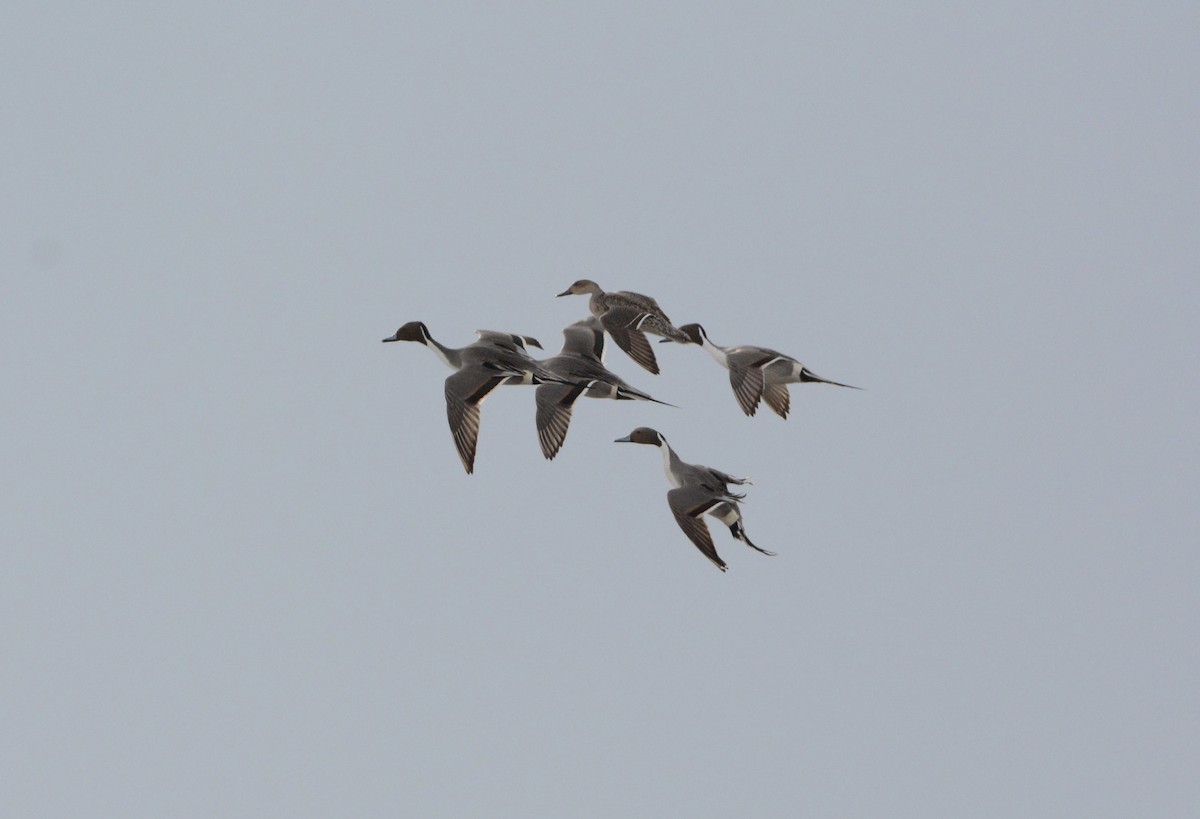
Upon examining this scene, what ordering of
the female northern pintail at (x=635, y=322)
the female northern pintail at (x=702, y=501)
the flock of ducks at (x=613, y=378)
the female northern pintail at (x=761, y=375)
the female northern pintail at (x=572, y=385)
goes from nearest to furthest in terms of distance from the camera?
the female northern pintail at (x=702, y=501), the flock of ducks at (x=613, y=378), the female northern pintail at (x=572, y=385), the female northern pintail at (x=761, y=375), the female northern pintail at (x=635, y=322)

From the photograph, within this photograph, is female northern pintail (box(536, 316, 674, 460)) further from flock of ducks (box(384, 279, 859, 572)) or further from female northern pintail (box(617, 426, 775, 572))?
female northern pintail (box(617, 426, 775, 572))

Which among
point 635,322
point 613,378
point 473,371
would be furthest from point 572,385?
point 635,322

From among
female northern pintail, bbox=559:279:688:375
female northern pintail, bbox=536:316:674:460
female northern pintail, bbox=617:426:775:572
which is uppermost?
female northern pintail, bbox=559:279:688:375

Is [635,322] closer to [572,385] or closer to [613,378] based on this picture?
[613,378]

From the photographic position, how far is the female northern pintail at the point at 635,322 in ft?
50.4

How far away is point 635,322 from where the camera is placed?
15.4 meters

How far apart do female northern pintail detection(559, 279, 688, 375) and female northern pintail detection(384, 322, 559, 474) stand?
1.23 meters

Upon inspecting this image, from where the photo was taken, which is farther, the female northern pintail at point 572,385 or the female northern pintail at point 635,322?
the female northern pintail at point 635,322

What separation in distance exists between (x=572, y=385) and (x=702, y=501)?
202 centimetres

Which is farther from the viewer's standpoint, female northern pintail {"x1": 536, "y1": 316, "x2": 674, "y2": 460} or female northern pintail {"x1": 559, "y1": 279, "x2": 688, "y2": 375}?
female northern pintail {"x1": 559, "y1": 279, "x2": 688, "y2": 375}

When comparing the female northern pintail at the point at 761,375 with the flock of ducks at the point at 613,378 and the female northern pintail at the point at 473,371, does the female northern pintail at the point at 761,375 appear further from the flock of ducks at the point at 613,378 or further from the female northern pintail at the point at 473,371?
the female northern pintail at the point at 473,371

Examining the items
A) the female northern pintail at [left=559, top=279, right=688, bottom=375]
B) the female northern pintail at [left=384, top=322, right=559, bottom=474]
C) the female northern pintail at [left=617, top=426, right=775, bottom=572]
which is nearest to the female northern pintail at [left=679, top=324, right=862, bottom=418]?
the female northern pintail at [left=559, top=279, right=688, bottom=375]

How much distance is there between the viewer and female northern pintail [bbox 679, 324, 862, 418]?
572 inches

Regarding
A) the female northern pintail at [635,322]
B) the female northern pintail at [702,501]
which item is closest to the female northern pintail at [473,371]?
the female northern pintail at [635,322]
